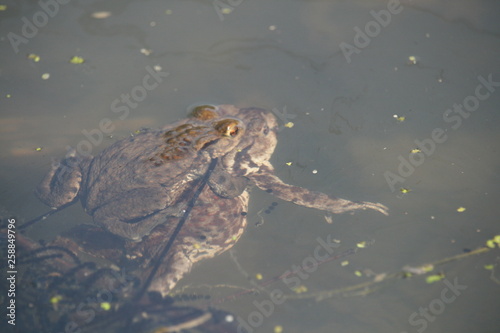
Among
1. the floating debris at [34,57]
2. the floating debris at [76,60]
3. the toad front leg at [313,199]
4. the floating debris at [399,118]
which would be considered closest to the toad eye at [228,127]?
the toad front leg at [313,199]

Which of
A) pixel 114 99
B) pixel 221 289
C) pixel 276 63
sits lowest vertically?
pixel 221 289

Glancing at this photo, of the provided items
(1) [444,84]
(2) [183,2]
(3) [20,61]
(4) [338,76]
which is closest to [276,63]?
(4) [338,76]

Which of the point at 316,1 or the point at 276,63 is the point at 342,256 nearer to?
the point at 276,63

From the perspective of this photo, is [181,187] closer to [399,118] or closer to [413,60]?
[399,118]

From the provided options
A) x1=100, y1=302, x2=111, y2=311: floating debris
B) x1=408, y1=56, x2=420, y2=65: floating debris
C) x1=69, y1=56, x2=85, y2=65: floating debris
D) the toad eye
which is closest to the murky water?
x1=408, y1=56, x2=420, y2=65: floating debris

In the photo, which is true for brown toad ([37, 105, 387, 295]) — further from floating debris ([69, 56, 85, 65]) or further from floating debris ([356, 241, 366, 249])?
floating debris ([69, 56, 85, 65])

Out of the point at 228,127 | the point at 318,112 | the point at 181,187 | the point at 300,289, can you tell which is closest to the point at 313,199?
the point at 300,289

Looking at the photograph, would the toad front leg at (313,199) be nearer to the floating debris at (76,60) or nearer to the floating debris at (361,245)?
the floating debris at (361,245)
